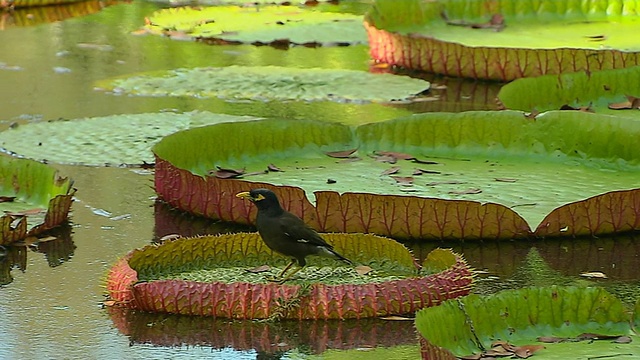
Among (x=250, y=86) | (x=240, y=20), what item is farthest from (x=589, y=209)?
(x=240, y=20)

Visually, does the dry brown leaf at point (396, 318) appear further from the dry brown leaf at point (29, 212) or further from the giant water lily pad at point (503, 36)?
the giant water lily pad at point (503, 36)

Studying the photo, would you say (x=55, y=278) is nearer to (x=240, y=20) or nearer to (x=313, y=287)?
(x=313, y=287)

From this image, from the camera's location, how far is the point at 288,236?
148 inches

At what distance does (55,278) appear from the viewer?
13.5ft

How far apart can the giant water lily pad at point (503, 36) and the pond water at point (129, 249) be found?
0.27 m

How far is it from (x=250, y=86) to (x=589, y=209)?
121 inches

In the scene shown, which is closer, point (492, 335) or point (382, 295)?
point (492, 335)

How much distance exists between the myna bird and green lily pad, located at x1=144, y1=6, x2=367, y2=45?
17.2 feet

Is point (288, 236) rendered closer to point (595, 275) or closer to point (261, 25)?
point (595, 275)

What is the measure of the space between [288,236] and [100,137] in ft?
7.58

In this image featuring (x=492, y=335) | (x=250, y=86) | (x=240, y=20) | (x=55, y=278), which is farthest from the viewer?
(x=240, y=20)

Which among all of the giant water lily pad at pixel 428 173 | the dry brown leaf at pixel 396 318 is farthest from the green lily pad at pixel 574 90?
the dry brown leaf at pixel 396 318

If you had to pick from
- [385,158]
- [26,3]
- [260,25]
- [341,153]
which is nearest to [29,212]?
[341,153]

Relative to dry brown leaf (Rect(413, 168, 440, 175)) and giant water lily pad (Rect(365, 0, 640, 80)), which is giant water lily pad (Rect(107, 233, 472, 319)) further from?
giant water lily pad (Rect(365, 0, 640, 80))
